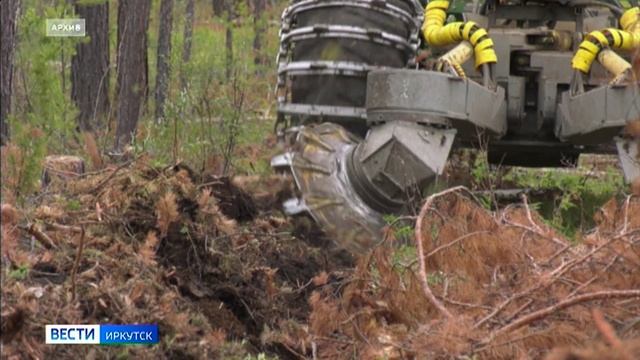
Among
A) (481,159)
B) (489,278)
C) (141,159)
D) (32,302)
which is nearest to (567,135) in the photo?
(481,159)

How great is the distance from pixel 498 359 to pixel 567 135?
3.29 metres

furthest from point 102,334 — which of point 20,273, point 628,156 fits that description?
point 628,156

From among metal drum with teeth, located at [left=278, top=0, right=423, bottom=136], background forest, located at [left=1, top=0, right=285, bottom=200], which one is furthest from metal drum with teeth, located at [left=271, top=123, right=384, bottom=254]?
background forest, located at [left=1, top=0, right=285, bottom=200]

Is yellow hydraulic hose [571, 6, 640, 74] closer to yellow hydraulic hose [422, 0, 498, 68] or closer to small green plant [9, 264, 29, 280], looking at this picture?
yellow hydraulic hose [422, 0, 498, 68]

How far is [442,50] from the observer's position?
26.4 ft

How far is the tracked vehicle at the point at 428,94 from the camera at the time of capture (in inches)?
273

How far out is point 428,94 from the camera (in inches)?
274

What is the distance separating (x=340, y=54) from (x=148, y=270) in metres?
3.16

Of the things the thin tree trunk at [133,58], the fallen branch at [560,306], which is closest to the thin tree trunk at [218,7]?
the thin tree trunk at [133,58]

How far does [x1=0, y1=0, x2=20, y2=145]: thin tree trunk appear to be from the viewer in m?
5.52

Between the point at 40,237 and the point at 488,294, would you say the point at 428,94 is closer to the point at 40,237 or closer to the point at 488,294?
the point at 488,294

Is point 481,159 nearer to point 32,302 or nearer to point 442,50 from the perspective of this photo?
point 442,50

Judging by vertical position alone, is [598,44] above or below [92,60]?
above

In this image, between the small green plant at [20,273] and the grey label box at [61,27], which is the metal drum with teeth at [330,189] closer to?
the grey label box at [61,27]
